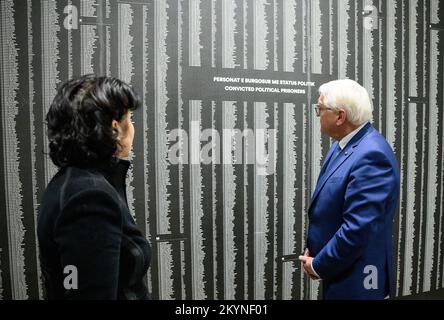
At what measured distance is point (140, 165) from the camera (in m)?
2.17

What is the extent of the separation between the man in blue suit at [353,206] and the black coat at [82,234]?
0.99 m

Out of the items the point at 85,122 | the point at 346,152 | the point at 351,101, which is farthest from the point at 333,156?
the point at 85,122

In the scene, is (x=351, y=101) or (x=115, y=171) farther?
(x=351, y=101)

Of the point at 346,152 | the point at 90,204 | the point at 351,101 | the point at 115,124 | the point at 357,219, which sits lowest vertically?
the point at 357,219

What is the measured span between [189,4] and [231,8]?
0.26 meters

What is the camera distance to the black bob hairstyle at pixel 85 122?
104 centimetres

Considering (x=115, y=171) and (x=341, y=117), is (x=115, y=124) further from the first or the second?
(x=341, y=117)

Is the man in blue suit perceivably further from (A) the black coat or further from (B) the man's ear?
(A) the black coat

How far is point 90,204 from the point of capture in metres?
0.98

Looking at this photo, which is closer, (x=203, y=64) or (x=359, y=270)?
(x=359, y=270)

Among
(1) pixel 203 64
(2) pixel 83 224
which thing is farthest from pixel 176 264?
(2) pixel 83 224

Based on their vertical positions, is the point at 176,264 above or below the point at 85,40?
below

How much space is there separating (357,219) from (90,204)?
1102 millimetres
